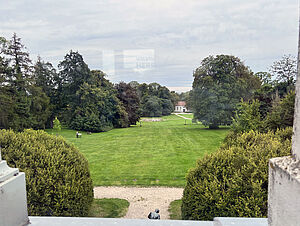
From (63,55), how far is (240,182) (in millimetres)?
25126

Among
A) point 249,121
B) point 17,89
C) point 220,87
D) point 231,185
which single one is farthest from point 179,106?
point 231,185

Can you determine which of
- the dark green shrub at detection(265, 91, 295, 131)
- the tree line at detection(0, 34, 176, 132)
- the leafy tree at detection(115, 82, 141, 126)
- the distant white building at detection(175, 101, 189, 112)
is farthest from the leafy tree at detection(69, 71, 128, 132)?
the dark green shrub at detection(265, 91, 295, 131)

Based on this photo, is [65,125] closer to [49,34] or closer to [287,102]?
[49,34]

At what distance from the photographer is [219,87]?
20.1m

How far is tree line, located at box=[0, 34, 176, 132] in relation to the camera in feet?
57.7

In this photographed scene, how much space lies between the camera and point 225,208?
11.0ft

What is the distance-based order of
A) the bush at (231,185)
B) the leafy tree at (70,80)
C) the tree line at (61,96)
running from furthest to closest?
the leafy tree at (70,80) < the tree line at (61,96) < the bush at (231,185)

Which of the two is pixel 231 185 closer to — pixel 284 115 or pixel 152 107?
pixel 284 115

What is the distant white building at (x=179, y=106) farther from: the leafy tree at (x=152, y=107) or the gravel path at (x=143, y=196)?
the gravel path at (x=143, y=196)

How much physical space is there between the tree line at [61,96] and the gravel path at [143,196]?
12.9 meters

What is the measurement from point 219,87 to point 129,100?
38.9 feet

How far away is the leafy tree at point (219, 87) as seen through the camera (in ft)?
64.9

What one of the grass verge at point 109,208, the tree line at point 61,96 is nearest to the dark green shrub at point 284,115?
the grass verge at point 109,208

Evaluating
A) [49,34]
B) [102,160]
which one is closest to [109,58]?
[49,34]
